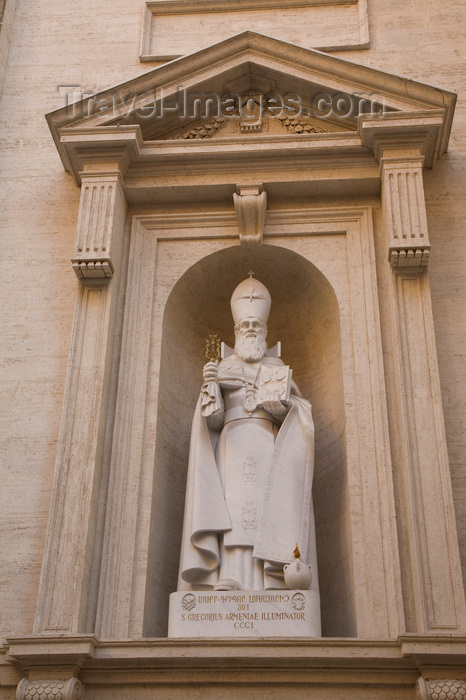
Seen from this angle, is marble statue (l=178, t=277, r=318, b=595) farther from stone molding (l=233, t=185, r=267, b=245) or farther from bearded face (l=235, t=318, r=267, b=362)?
stone molding (l=233, t=185, r=267, b=245)

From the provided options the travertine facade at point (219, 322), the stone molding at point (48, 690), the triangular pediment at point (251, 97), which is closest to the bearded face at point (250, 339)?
the travertine facade at point (219, 322)

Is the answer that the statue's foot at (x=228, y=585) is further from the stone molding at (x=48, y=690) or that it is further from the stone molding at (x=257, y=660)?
the stone molding at (x=48, y=690)

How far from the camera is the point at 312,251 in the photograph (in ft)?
28.9

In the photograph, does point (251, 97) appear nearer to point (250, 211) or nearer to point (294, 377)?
point (250, 211)

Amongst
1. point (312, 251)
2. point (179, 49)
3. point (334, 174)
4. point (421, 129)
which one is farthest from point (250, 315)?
point (179, 49)

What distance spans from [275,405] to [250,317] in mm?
969

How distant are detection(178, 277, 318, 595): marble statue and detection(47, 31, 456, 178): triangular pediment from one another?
215 cm

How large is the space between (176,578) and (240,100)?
4.40 m

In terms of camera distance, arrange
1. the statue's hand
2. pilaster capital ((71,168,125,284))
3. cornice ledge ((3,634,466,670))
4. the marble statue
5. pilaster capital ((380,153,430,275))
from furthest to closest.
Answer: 1. pilaster capital ((71,168,125,284))
2. pilaster capital ((380,153,430,275))
3. the statue's hand
4. the marble statue
5. cornice ledge ((3,634,466,670))

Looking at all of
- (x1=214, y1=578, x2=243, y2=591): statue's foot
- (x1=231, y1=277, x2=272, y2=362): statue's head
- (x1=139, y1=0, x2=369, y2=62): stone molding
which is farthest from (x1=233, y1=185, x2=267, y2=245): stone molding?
(x1=214, y1=578, x2=243, y2=591): statue's foot

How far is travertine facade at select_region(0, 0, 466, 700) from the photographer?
666 cm

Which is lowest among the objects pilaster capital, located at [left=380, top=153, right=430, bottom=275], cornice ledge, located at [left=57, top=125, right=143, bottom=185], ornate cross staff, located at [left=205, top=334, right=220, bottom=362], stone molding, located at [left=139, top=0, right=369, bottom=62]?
ornate cross staff, located at [left=205, top=334, right=220, bottom=362]

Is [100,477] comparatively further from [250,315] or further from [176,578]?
[250,315]

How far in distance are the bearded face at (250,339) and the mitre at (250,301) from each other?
60mm
